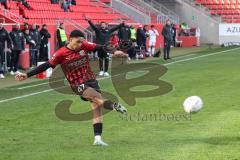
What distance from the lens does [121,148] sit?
9617 mm

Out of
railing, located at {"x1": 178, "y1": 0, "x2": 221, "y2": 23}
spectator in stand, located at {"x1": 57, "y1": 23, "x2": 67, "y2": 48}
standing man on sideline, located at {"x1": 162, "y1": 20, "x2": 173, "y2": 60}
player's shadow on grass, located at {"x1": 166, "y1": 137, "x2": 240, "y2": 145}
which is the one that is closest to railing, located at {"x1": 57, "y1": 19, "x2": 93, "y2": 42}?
spectator in stand, located at {"x1": 57, "y1": 23, "x2": 67, "y2": 48}

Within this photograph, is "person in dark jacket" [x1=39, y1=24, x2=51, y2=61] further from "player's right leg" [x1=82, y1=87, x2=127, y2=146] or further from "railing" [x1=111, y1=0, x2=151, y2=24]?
"player's right leg" [x1=82, y1=87, x2=127, y2=146]

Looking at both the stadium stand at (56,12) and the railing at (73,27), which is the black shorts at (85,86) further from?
the railing at (73,27)

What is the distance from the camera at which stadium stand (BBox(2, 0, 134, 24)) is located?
32000 millimetres

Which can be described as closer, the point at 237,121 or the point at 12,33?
the point at 237,121

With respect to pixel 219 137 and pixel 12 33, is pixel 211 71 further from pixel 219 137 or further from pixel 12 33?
pixel 219 137

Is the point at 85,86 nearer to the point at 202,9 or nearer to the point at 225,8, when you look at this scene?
the point at 202,9

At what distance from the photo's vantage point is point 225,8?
55.5 meters

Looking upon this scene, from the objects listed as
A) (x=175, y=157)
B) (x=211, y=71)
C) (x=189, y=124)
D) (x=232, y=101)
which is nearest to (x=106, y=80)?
(x=211, y=71)

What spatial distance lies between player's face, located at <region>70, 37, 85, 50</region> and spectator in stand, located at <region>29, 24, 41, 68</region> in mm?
17335

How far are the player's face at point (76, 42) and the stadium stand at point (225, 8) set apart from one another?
4432 centimetres

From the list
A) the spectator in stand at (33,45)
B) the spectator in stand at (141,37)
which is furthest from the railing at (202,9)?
the spectator in stand at (33,45)

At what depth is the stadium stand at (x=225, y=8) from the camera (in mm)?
53812

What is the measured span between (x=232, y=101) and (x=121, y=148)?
A: 598 cm
